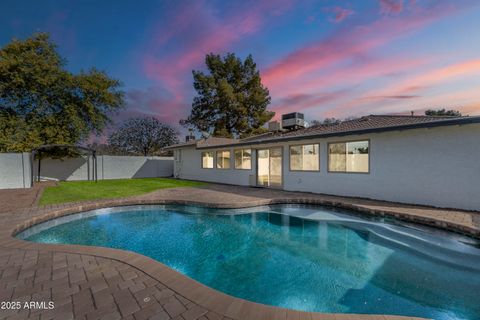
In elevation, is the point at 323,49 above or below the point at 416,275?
above

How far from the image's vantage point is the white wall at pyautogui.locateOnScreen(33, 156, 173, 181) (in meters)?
16.0

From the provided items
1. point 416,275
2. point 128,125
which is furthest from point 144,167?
point 416,275

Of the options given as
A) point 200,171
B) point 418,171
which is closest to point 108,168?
point 200,171

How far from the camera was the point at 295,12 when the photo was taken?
31.4ft

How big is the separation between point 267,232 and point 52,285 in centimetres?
456

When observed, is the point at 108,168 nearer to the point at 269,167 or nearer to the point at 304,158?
the point at 269,167

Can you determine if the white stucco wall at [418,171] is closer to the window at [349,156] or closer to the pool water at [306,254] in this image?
the window at [349,156]

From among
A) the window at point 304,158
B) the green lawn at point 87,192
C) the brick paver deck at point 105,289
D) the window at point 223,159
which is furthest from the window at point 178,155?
the brick paver deck at point 105,289

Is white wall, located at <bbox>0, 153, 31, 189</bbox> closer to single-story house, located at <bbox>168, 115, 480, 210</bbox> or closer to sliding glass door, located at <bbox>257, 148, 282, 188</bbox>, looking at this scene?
single-story house, located at <bbox>168, 115, 480, 210</bbox>

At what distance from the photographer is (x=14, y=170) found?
1177 cm

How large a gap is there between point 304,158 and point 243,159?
399 cm

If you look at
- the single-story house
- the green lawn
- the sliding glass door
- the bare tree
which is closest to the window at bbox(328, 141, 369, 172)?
the single-story house

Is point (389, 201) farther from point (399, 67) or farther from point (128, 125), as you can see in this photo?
point (128, 125)

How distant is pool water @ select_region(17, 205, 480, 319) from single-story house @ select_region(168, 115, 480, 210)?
6.85 ft
